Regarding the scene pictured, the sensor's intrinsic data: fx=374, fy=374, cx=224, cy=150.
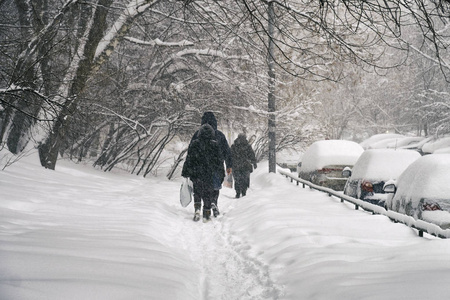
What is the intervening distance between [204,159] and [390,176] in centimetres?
359

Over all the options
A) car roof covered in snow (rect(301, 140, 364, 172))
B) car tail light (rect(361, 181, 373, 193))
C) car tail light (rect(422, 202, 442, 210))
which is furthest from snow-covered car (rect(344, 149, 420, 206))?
car roof covered in snow (rect(301, 140, 364, 172))

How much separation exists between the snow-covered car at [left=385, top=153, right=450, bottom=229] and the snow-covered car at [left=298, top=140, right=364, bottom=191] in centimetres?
471

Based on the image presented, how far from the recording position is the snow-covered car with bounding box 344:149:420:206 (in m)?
7.19

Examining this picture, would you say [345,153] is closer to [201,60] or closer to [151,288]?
[201,60]

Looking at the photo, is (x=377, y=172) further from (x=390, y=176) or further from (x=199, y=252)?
(x=199, y=252)

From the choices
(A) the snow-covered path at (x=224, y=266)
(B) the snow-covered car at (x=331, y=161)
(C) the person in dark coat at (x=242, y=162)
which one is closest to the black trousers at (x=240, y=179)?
(C) the person in dark coat at (x=242, y=162)

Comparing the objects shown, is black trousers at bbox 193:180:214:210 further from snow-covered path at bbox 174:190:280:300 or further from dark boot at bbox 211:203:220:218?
snow-covered path at bbox 174:190:280:300

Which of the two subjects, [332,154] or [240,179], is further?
[332,154]

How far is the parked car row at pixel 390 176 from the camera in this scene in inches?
192

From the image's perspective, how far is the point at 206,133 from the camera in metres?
7.15

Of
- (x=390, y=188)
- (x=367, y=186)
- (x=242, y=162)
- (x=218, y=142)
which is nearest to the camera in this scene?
(x=390, y=188)

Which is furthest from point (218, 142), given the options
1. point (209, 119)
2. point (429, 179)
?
point (429, 179)

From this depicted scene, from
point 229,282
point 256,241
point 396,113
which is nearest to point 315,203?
point 256,241

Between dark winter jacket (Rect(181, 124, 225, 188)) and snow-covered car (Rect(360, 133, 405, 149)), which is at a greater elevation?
snow-covered car (Rect(360, 133, 405, 149))
